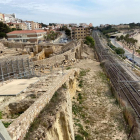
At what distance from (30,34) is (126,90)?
37.1m

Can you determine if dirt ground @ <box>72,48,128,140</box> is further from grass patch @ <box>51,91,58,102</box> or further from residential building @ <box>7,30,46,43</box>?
residential building @ <box>7,30,46,43</box>

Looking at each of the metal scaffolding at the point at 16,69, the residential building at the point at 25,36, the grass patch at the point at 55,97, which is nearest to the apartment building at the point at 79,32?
the residential building at the point at 25,36

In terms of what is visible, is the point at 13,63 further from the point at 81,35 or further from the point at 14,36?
the point at 81,35

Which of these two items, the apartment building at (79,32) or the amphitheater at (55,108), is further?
the apartment building at (79,32)

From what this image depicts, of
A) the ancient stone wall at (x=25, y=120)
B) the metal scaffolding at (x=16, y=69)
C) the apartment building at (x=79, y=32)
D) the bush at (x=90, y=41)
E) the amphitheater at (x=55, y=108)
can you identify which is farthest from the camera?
the apartment building at (x=79, y=32)

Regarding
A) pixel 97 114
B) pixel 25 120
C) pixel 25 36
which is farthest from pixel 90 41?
pixel 25 120

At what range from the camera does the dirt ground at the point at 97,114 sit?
10565 millimetres

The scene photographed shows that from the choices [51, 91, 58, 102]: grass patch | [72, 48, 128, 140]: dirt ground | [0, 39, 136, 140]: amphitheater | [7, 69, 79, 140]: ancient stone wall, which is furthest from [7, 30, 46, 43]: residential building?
[7, 69, 79, 140]: ancient stone wall

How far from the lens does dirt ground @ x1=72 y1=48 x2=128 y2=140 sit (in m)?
10.6

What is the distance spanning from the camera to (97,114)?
12.9 meters

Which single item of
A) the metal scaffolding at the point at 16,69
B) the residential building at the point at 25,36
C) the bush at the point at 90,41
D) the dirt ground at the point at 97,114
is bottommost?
the dirt ground at the point at 97,114

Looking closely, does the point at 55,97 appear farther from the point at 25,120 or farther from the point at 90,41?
the point at 90,41

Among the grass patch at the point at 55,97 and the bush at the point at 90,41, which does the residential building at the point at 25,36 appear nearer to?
the bush at the point at 90,41

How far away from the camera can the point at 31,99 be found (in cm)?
793
